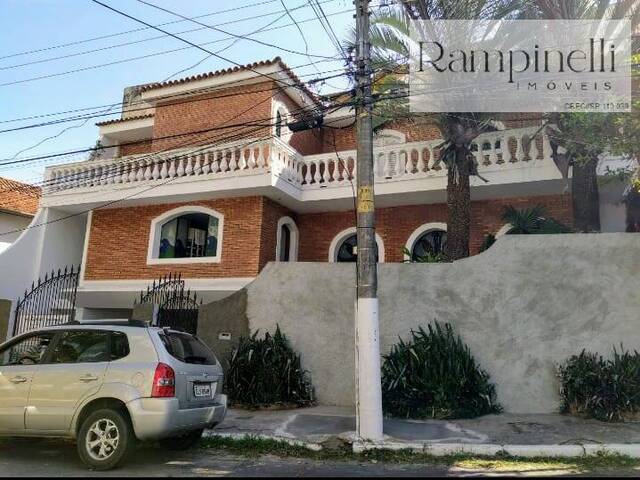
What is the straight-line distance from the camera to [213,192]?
523 inches

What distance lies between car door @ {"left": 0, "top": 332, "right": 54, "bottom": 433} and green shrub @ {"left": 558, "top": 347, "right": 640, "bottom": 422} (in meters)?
7.07

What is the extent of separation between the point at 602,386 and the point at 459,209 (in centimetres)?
439

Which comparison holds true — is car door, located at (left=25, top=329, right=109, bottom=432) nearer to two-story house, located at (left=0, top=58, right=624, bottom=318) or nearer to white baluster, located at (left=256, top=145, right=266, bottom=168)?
two-story house, located at (left=0, top=58, right=624, bottom=318)

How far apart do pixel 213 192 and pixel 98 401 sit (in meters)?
8.26

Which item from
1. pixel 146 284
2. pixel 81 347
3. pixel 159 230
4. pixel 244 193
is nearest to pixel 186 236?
pixel 159 230

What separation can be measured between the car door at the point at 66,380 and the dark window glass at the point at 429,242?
30.0 feet

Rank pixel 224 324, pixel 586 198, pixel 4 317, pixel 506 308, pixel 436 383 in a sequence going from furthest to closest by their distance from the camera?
pixel 4 317
pixel 586 198
pixel 224 324
pixel 506 308
pixel 436 383

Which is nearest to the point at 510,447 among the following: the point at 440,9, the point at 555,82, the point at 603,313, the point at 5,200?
the point at 603,313

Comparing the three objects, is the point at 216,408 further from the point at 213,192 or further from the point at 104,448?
the point at 213,192

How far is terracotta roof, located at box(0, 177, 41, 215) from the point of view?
18578mm

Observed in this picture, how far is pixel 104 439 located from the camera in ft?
17.9

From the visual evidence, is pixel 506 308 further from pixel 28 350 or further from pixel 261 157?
pixel 261 157

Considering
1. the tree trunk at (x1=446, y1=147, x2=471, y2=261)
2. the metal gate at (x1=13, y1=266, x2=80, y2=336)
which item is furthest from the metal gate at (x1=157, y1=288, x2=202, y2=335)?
the tree trunk at (x1=446, y1=147, x2=471, y2=261)

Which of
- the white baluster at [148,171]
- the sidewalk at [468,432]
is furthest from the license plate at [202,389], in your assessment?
the white baluster at [148,171]
